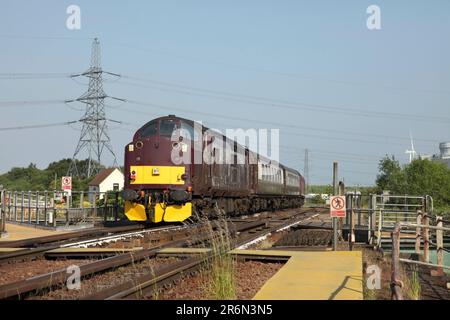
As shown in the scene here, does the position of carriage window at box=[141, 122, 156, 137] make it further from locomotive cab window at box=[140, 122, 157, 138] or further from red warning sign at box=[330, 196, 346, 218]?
red warning sign at box=[330, 196, 346, 218]

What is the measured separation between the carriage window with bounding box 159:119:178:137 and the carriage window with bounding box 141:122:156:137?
0.31 meters

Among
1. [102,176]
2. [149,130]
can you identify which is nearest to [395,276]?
[149,130]

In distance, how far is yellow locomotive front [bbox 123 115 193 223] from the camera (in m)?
18.8

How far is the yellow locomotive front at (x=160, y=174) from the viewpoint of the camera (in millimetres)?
18781

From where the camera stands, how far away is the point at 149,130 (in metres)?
20.1

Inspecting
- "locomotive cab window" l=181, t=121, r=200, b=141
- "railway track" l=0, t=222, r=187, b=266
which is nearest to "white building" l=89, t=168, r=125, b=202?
"locomotive cab window" l=181, t=121, r=200, b=141

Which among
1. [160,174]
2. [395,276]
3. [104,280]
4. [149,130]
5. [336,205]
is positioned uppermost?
[149,130]

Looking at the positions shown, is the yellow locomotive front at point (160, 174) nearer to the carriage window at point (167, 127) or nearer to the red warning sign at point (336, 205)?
the carriage window at point (167, 127)

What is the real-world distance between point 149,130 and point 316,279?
510 inches

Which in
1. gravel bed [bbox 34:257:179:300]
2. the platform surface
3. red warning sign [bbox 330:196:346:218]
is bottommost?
gravel bed [bbox 34:257:179:300]

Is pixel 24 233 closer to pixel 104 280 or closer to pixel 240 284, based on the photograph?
pixel 104 280

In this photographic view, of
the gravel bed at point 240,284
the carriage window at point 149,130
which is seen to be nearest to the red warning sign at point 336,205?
the gravel bed at point 240,284

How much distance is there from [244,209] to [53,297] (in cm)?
2144
